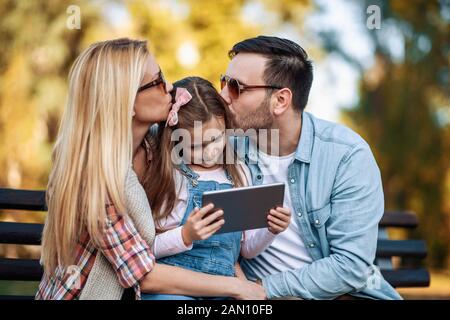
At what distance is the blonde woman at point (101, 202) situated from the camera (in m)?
2.38

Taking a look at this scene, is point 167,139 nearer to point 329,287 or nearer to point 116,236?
point 116,236

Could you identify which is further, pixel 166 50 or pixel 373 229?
pixel 166 50

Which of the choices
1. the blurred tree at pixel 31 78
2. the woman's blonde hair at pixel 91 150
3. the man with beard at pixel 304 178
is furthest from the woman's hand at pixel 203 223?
the blurred tree at pixel 31 78

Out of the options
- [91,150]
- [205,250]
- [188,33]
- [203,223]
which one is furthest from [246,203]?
[188,33]

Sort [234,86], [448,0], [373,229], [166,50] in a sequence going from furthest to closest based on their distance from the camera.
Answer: [448,0]
[166,50]
[234,86]
[373,229]

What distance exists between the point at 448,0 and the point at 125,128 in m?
7.89

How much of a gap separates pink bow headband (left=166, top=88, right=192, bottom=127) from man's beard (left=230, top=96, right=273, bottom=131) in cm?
41

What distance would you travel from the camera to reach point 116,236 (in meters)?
2.38

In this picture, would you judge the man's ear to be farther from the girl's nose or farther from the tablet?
the tablet

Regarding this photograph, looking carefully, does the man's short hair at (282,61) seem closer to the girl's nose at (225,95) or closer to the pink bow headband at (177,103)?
the girl's nose at (225,95)

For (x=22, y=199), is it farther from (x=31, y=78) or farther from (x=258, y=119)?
(x=31, y=78)

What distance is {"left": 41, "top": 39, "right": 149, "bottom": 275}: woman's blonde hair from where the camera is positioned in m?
2.38

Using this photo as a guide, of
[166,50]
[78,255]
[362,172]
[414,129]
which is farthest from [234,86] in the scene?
[414,129]

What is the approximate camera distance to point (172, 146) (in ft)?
9.16
